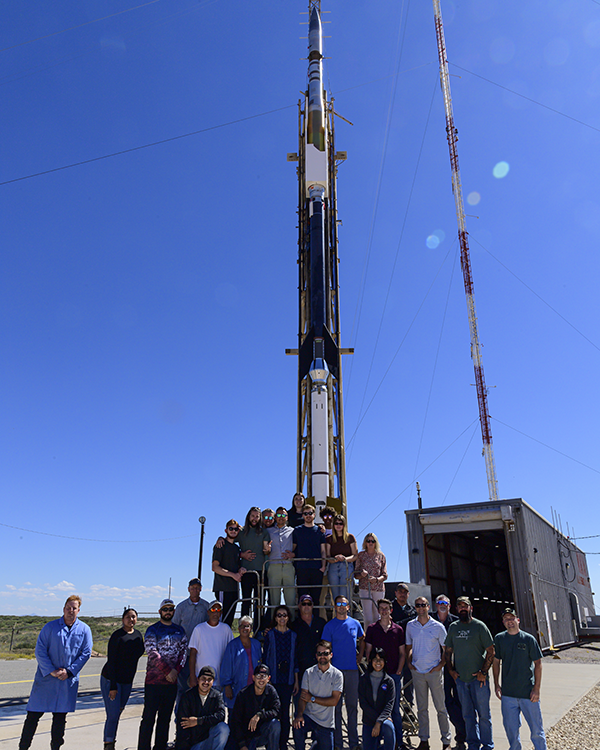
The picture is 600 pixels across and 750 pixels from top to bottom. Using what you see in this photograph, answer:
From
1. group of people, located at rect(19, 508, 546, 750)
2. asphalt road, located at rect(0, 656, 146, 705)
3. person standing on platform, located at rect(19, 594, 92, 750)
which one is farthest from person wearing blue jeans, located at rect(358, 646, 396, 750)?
asphalt road, located at rect(0, 656, 146, 705)

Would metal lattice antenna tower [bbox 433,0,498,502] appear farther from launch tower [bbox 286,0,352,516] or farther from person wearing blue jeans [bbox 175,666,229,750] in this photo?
person wearing blue jeans [bbox 175,666,229,750]

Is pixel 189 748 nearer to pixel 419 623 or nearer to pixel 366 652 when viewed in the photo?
pixel 366 652

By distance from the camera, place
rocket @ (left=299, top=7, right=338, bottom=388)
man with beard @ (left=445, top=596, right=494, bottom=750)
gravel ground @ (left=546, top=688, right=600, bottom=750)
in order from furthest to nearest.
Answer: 1. rocket @ (left=299, top=7, right=338, bottom=388)
2. gravel ground @ (left=546, top=688, right=600, bottom=750)
3. man with beard @ (left=445, top=596, right=494, bottom=750)

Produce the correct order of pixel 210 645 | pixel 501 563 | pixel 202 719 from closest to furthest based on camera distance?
pixel 202 719 → pixel 210 645 → pixel 501 563

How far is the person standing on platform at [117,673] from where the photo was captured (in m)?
5.84

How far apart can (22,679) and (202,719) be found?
9684 mm

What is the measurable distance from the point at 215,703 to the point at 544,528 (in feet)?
59.2

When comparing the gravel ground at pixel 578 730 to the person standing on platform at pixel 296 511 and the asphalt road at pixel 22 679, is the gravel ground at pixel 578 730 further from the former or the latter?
the asphalt road at pixel 22 679

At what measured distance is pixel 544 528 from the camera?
A: 65.7ft

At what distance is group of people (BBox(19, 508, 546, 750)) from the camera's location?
5.27 meters

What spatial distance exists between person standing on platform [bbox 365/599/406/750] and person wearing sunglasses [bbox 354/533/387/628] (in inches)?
30.9

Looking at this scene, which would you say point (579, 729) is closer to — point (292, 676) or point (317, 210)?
point (292, 676)

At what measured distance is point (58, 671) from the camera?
18.8 ft

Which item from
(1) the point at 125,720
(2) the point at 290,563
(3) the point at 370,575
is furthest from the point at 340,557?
(1) the point at 125,720
